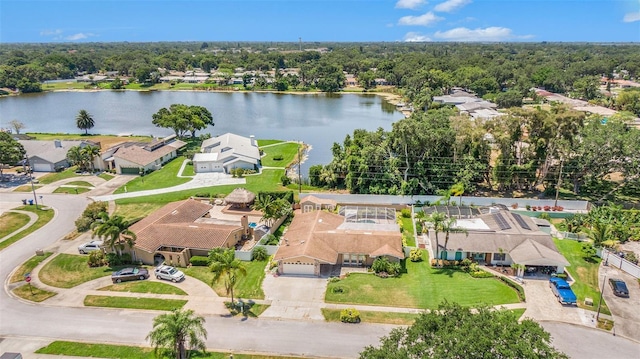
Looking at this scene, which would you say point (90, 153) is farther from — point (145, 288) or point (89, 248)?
point (145, 288)

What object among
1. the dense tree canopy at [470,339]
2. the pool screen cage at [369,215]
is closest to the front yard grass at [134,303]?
the dense tree canopy at [470,339]

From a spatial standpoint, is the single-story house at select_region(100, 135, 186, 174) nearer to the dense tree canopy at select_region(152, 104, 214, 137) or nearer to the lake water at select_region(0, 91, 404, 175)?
the dense tree canopy at select_region(152, 104, 214, 137)

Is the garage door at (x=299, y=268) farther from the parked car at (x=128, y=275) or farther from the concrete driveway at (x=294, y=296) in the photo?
the parked car at (x=128, y=275)

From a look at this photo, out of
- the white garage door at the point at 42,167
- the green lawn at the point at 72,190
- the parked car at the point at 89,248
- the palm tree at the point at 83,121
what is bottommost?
the parked car at the point at 89,248

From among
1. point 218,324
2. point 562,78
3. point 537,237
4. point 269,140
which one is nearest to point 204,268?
point 218,324

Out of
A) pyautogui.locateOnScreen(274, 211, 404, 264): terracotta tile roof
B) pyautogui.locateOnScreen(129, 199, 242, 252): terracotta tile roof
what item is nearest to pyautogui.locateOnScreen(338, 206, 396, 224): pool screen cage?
pyautogui.locateOnScreen(274, 211, 404, 264): terracotta tile roof

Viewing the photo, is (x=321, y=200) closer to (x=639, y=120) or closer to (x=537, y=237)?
(x=537, y=237)

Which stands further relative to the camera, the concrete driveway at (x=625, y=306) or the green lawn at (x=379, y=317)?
the green lawn at (x=379, y=317)
